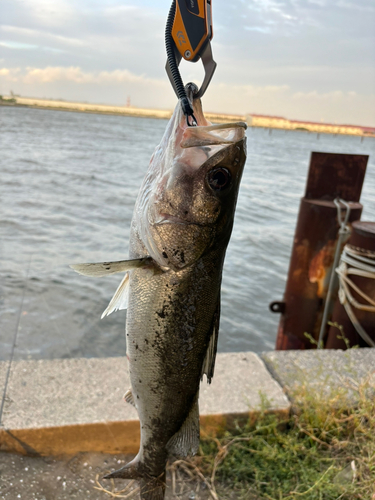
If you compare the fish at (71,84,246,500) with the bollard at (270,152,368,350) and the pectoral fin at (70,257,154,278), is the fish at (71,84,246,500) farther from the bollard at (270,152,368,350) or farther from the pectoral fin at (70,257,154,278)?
the bollard at (270,152,368,350)

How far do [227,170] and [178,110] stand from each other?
312 mm

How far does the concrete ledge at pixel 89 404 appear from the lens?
3.39 meters

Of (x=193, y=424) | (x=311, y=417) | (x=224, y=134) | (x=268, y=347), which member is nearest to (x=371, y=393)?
(x=311, y=417)

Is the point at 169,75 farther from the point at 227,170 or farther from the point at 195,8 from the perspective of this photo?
the point at 227,170

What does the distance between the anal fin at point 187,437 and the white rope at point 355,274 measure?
3.76 meters

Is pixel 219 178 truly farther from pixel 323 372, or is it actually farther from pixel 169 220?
pixel 323 372

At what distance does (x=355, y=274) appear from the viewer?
520 cm

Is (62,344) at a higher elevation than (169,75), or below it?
below

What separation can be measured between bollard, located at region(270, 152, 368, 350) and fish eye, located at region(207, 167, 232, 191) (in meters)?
4.19

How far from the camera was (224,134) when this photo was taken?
178cm

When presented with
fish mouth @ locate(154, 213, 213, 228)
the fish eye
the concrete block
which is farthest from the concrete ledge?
the fish eye

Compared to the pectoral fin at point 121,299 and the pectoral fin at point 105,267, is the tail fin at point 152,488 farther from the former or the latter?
the pectoral fin at point 105,267

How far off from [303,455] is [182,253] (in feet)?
9.00

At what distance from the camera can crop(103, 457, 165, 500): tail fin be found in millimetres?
2039
